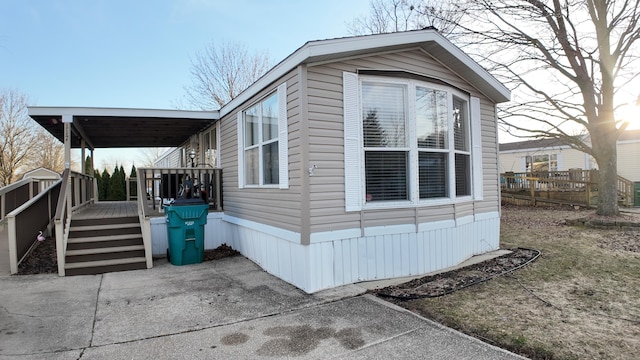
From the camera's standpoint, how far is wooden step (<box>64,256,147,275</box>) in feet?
17.6

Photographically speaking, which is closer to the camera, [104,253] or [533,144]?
[104,253]

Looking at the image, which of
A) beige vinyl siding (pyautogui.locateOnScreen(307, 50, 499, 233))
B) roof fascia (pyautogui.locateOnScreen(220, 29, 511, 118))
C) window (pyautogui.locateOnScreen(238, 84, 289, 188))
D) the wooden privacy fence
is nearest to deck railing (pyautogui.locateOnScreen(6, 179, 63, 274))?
window (pyautogui.locateOnScreen(238, 84, 289, 188))

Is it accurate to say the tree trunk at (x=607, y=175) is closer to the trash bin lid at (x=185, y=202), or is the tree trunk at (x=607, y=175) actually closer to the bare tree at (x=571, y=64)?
the bare tree at (x=571, y=64)

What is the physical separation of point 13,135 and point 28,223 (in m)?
20.5

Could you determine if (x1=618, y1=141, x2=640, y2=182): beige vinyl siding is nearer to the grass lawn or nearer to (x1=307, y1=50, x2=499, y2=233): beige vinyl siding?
the grass lawn

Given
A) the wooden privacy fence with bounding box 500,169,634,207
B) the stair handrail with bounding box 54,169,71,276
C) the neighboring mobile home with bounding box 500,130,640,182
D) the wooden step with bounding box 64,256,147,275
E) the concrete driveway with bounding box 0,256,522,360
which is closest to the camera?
the concrete driveway with bounding box 0,256,522,360

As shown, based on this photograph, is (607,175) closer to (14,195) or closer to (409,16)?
(409,16)

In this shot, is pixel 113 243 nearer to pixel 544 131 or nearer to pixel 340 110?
pixel 340 110

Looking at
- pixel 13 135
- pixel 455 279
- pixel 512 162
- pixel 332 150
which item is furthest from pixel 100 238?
pixel 512 162

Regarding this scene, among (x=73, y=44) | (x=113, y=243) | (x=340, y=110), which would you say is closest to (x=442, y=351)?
(x=340, y=110)

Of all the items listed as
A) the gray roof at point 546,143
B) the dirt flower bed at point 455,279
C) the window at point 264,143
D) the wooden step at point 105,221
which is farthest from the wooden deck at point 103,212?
the gray roof at point 546,143

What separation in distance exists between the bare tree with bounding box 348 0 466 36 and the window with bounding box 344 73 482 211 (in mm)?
7577

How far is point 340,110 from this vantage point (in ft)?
15.1

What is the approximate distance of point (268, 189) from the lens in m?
5.33
